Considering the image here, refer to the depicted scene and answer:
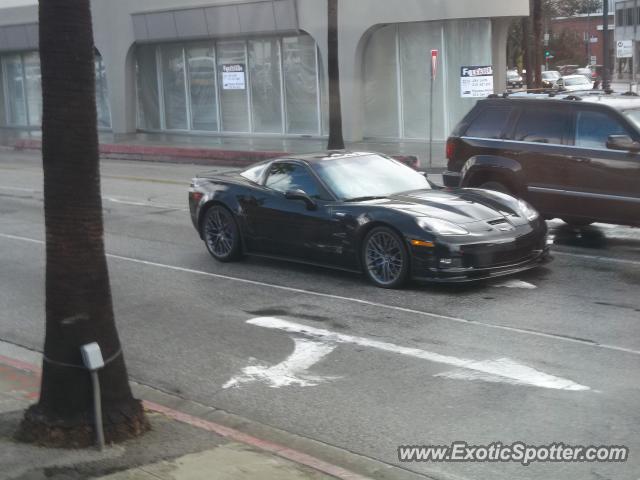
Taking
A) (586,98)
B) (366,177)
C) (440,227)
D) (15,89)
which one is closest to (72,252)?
(440,227)

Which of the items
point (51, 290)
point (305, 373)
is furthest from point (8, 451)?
point (305, 373)

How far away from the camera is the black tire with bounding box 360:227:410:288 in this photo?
1005 cm

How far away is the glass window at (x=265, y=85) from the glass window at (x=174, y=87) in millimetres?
3781

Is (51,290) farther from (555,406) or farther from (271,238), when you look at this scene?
(271,238)

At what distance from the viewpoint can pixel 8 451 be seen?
5.95m

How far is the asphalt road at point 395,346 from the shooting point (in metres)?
6.34

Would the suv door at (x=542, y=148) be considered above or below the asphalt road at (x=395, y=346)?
above

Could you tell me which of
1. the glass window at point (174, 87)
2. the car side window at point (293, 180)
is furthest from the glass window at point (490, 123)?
the glass window at point (174, 87)

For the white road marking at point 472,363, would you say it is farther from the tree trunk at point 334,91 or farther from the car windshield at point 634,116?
the tree trunk at point 334,91

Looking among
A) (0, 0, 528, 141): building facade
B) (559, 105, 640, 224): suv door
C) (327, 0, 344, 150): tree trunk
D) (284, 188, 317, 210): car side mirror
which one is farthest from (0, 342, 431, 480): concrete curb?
(0, 0, 528, 141): building facade

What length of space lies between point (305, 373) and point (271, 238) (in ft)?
12.9

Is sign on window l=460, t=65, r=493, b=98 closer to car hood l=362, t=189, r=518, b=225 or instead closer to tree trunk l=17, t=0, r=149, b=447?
car hood l=362, t=189, r=518, b=225

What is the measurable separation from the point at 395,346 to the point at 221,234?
4.49 m

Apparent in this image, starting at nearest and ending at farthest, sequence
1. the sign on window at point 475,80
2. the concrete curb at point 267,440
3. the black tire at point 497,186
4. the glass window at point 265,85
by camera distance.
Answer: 1. the concrete curb at point 267,440
2. the black tire at point 497,186
3. the sign on window at point 475,80
4. the glass window at point 265,85
